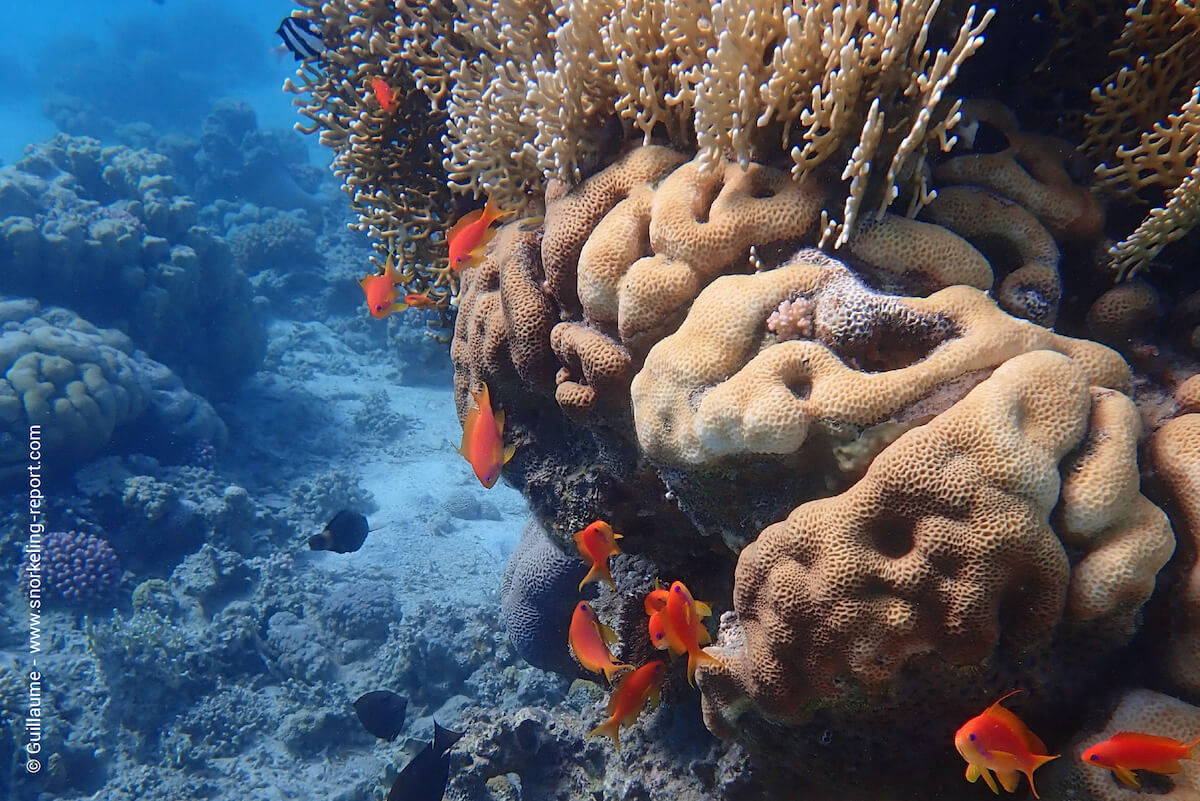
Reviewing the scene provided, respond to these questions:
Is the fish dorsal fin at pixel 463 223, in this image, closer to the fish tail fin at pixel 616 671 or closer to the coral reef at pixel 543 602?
the fish tail fin at pixel 616 671

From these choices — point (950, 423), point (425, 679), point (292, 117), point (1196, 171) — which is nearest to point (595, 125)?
point (950, 423)

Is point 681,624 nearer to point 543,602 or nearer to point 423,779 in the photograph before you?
point 423,779

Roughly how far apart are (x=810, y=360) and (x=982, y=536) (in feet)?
2.62

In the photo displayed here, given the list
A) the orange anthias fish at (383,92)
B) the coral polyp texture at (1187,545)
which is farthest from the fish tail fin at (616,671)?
the orange anthias fish at (383,92)

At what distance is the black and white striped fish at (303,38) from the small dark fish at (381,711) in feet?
17.8

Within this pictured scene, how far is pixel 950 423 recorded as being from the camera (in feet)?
6.78

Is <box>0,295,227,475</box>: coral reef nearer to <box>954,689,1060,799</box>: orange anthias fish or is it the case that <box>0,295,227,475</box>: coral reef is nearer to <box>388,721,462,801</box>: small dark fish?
<box>388,721,462,801</box>: small dark fish

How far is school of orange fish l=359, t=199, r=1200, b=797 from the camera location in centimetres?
192

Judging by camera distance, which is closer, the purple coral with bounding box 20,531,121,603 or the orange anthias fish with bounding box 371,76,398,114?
the orange anthias fish with bounding box 371,76,398,114

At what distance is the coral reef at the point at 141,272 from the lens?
35.8 ft

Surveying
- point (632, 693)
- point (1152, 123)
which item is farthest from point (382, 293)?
point (1152, 123)

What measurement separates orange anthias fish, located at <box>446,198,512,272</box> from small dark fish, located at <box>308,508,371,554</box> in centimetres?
403

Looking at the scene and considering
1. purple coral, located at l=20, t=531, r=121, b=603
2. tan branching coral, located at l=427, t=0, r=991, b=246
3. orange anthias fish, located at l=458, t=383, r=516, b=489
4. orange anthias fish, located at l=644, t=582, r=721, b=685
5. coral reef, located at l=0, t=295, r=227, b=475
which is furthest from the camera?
coral reef, located at l=0, t=295, r=227, b=475

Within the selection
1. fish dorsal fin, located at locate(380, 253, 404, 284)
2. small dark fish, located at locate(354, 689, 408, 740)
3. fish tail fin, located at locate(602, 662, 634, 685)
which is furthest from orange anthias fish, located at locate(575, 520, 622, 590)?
small dark fish, located at locate(354, 689, 408, 740)
